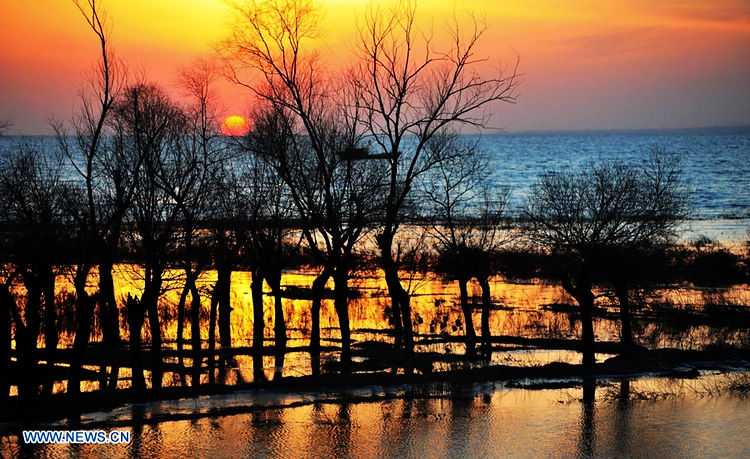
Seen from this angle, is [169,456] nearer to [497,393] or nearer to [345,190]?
[497,393]

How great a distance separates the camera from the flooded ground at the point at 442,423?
62.8ft

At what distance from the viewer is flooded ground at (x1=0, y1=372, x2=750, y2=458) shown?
1914cm

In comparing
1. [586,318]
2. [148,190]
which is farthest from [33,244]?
[586,318]

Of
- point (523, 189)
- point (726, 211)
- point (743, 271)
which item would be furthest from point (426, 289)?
point (523, 189)

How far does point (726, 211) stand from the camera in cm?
10650

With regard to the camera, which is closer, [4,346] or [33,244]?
[4,346]

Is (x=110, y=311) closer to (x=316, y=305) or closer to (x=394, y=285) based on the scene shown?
(x=316, y=305)

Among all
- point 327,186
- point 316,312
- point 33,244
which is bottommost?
point 316,312

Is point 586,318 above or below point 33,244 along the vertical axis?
below

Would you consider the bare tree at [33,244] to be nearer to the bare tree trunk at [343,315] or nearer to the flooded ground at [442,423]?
the flooded ground at [442,423]

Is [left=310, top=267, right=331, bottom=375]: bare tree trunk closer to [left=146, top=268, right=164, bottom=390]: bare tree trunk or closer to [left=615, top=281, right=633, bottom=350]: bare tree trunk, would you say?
[left=146, top=268, right=164, bottom=390]: bare tree trunk

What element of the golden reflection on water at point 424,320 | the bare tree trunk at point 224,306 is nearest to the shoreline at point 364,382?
the golden reflection on water at point 424,320

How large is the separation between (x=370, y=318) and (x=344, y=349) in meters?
13.8

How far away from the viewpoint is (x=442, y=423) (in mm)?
21734
